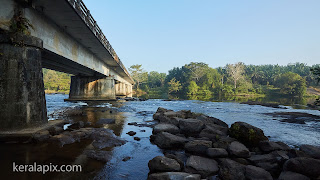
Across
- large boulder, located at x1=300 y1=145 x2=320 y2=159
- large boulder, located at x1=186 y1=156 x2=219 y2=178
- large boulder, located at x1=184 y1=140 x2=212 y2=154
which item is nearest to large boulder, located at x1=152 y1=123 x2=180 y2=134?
large boulder, located at x1=184 y1=140 x2=212 y2=154

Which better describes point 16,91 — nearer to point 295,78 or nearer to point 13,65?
point 13,65

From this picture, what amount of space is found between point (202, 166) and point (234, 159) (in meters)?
1.51

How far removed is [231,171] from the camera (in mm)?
5125

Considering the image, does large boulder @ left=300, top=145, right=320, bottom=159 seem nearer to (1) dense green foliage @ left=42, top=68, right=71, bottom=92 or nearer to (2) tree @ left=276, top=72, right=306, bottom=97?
(2) tree @ left=276, top=72, right=306, bottom=97

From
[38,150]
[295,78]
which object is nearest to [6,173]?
[38,150]

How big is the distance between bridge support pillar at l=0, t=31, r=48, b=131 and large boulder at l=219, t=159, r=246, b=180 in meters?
7.88

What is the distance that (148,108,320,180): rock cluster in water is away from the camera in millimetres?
4793

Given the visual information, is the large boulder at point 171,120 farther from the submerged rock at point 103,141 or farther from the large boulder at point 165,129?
the submerged rock at point 103,141

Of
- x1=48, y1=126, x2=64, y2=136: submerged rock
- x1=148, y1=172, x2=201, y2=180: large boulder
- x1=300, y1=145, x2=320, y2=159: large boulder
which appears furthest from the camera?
x1=48, y1=126, x2=64, y2=136: submerged rock

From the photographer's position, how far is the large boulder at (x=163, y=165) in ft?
16.2

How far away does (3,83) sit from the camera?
283 inches

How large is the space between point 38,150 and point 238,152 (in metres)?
7.01

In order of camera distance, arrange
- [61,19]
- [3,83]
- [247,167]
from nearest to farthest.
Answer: [247,167], [3,83], [61,19]

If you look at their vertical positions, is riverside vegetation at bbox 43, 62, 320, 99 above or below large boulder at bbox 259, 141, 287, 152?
above
